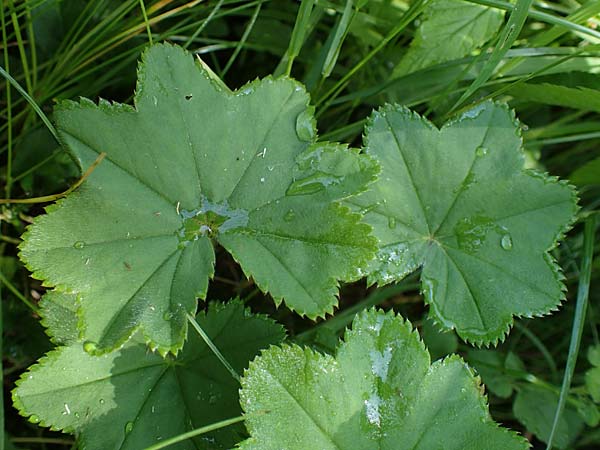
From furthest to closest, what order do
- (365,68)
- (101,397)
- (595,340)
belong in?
(595,340) < (365,68) < (101,397)

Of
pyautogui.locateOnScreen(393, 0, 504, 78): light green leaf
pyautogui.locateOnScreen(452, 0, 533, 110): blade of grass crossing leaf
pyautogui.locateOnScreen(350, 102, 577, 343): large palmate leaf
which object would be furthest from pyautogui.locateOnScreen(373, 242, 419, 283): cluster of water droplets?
pyautogui.locateOnScreen(393, 0, 504, 78): light green leaf

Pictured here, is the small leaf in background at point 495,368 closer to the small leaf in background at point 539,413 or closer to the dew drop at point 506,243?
the small leaf in background at point 539,413

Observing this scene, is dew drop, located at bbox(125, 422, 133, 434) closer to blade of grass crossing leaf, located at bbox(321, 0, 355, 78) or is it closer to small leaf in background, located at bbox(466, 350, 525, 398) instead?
blade of grass crossing leaf, located at bbox(321, 0, 355, 78)

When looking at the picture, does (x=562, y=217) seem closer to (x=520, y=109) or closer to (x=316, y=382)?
(x=520, y=109)

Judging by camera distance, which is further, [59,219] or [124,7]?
[124,7]

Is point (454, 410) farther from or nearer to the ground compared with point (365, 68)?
nearer to the ground

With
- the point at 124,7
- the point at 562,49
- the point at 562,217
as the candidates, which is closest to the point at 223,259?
the point at 124,7

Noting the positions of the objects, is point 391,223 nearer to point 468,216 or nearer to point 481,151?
point 468,216

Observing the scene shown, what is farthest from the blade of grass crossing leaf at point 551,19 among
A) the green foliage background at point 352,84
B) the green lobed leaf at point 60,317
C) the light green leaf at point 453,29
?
the green lobed leaf at point 60,317
